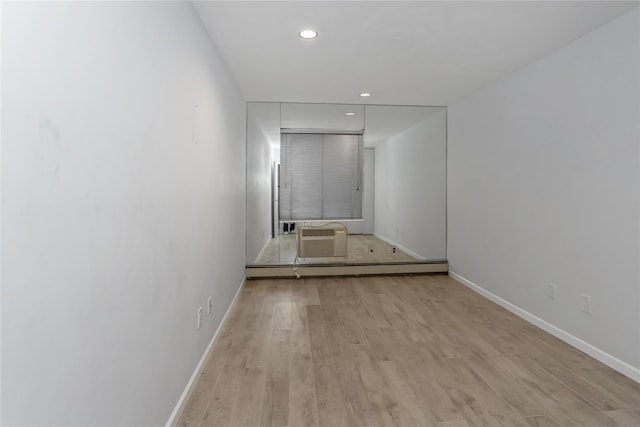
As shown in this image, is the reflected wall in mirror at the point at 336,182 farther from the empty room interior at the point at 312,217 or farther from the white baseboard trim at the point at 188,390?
the white baseboard trim at the point at 188,390

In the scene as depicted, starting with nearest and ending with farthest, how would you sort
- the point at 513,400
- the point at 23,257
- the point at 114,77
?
the point at 23,257
the point at 114,77
the point at 513,400

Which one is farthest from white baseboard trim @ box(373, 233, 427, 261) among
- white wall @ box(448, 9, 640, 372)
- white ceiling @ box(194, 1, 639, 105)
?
white ceiling @ box(194, 1, 639, 105)

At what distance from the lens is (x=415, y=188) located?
5539 millimetres

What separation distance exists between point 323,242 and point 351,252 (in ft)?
1.60

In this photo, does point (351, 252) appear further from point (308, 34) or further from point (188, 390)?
point (188, 390)

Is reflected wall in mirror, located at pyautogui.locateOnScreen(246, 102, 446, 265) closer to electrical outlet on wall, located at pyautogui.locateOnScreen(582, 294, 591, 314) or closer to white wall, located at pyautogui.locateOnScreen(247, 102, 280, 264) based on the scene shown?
white wall, located at pyautogui.locateOnScreen(247, 102, 280, 264)

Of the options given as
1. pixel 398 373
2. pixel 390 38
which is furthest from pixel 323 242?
pixel 390 38

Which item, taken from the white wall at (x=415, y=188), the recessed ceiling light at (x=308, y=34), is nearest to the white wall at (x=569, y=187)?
the white wall at (x=415, y=188)

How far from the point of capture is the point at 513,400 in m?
2.03

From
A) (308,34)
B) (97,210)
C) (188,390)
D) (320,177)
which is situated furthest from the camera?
(320,177)

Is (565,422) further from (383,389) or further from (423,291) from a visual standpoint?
(423,291)

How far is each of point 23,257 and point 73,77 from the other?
0.53 m

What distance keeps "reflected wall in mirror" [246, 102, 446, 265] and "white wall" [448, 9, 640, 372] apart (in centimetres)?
114

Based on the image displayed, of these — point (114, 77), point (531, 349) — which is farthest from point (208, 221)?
point (531, 349)
